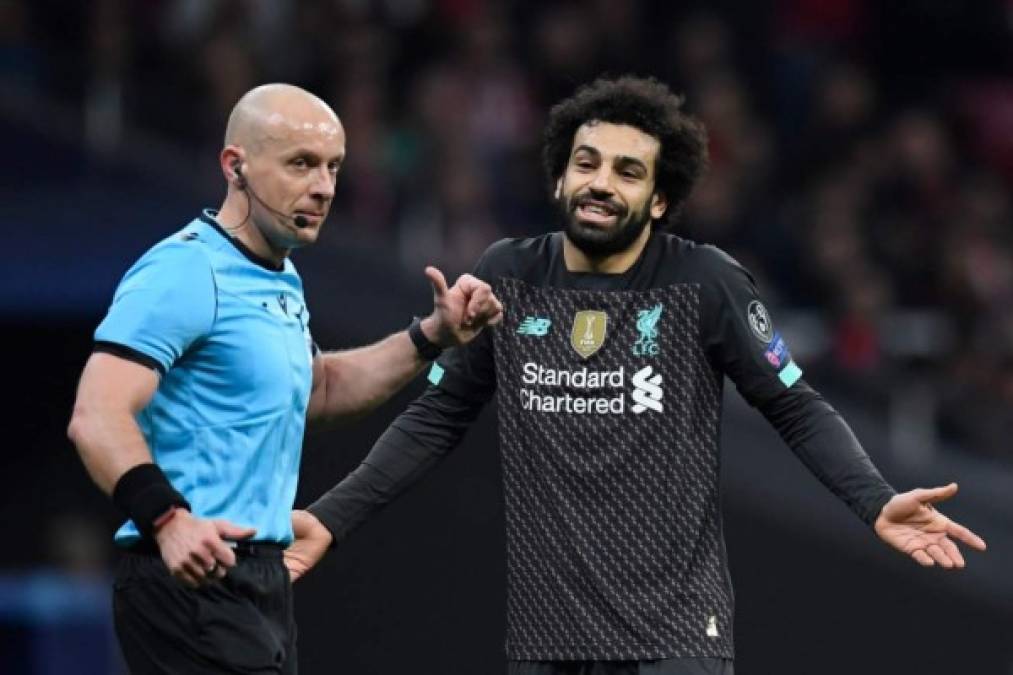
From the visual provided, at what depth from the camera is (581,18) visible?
1170cm

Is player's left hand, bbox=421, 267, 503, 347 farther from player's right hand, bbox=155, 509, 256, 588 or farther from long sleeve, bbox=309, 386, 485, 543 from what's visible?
player's right hand, bbox=155, 509, 256, 588

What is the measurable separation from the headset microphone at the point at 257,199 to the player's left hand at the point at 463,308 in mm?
351

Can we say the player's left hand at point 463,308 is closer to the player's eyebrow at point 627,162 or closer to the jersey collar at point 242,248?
the jersey collar at point 242,248

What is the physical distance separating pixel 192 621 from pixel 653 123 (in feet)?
6.07

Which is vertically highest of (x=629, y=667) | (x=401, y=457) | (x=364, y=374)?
(x=364, y=374)

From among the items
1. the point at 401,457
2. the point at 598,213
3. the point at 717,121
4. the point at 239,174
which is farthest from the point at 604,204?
the point at 717,121

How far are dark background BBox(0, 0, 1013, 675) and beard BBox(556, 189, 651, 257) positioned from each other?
10.7 feet

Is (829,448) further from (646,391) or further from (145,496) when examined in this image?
(145,496)

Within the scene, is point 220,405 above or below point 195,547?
above

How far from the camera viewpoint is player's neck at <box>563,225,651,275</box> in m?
5.84

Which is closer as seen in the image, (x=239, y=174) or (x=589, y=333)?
(x=239, y=174)

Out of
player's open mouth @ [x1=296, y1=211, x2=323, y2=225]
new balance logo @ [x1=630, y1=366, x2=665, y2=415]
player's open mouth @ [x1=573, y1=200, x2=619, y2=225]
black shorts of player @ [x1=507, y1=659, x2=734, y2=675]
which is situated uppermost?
player's open mouth @ [x1=573, y1=200, x2=619, y2=225]

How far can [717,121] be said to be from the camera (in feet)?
37.7

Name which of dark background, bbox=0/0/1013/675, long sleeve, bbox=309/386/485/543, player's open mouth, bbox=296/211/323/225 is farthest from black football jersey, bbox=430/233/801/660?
dark background, bbox=0/0/1013/675
